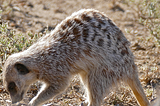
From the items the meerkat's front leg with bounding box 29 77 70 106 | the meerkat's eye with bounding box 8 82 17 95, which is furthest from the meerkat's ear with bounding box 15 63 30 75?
the meerkat's front leg with bounding box 29 77 70 106

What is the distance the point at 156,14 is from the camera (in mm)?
5277

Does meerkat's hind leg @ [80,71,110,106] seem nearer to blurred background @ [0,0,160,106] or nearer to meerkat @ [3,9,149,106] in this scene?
meerkat @ [3,9,149,106]

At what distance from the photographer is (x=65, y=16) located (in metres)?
6.83

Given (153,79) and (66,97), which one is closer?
(66,97)

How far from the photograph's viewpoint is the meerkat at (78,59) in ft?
10.8

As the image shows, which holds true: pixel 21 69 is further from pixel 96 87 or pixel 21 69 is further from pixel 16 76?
pixel 96 87

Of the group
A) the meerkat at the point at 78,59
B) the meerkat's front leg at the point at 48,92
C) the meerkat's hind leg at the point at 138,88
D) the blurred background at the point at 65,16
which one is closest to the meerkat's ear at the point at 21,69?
the meerkat at the point at 78,59

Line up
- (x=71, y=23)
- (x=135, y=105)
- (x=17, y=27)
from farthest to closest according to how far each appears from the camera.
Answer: (x=17, y=27) → (x=135, y=105) → (x=71, y=23)

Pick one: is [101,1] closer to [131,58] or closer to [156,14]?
[156,14]

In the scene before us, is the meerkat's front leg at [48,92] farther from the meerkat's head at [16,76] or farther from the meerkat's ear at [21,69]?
the meerkat's ear at [21,69]

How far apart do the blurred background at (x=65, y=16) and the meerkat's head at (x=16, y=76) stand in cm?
37

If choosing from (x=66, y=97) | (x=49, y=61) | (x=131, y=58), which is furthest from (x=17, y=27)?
(x=131, y=58)

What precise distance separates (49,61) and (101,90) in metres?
0.83

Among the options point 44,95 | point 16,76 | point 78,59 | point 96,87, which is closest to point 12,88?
point 16,76
